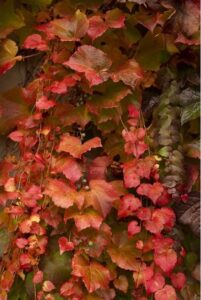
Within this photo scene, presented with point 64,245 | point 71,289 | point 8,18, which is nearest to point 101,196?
point 64,245

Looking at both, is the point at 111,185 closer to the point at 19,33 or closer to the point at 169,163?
the point at 169,163

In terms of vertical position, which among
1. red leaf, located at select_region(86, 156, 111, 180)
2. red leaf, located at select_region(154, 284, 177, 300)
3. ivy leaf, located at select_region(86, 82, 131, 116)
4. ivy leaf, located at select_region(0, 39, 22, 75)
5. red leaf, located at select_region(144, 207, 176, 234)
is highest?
ivy leaf, located at select_region(0, 39, 22, 75)

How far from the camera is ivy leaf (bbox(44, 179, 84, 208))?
1.32 m

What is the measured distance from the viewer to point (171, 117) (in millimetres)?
1391

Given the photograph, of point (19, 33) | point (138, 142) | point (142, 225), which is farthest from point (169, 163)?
point (19, 33)

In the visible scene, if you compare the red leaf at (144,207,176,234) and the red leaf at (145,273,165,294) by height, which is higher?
the red leaf at (144,207,176,234)

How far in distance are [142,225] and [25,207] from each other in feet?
1.19

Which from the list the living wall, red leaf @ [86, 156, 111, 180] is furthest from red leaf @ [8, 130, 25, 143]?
red leaf @ [86, 156, 111, 180]

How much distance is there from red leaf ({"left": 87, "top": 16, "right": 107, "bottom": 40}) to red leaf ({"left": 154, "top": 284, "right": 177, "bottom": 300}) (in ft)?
2.52

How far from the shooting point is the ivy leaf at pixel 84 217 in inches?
52.0

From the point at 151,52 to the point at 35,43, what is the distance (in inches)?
14.4

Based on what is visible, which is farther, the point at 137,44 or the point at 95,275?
the point at 137,44

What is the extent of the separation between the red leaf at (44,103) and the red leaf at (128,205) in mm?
352

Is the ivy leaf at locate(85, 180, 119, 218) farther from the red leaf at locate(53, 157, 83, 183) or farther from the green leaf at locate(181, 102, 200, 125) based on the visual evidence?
the green leaf at locate(181, 102, 200, 125)
